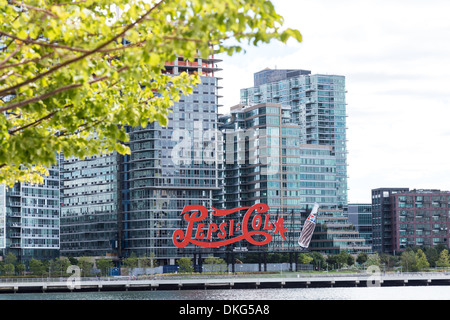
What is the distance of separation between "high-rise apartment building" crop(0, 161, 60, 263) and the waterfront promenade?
21.9 meters

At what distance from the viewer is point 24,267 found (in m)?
170

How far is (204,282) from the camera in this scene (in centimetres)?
15012

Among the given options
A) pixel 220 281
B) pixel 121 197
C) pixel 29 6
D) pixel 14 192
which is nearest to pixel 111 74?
pixel 29 6

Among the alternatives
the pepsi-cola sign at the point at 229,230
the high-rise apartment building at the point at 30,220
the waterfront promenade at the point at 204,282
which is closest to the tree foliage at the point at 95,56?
the pepsi-cola sign at the point at 229,230

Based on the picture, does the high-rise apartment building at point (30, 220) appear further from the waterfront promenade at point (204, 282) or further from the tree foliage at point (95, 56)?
the tree foliage at point (95, 56)

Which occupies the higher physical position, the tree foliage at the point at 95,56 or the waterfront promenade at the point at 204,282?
the tree foliage at the point at 95,56

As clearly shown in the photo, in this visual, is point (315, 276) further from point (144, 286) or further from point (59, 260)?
point (59, 260)

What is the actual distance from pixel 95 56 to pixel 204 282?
13650cm

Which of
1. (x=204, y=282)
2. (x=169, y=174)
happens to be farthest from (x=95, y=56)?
(x=169, y=174)

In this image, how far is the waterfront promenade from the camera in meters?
148

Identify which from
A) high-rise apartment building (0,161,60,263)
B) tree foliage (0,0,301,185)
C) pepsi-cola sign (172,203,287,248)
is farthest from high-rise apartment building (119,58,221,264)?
tree foliage (0,0,301,185)

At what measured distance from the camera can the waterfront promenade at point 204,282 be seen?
148 m

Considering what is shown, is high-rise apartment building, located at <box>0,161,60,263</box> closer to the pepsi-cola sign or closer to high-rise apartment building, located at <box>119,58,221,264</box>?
high-rise apartment building, located at <box>119,58,221,264</box>

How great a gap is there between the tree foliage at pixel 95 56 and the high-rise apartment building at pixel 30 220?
6315 inches
